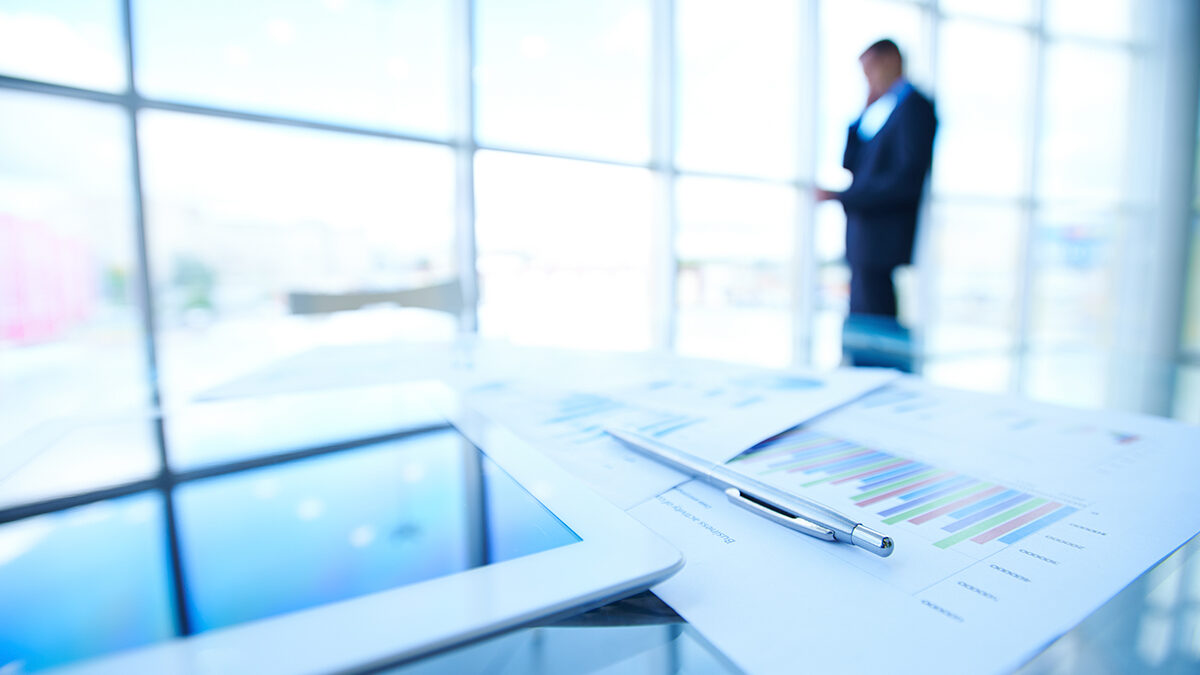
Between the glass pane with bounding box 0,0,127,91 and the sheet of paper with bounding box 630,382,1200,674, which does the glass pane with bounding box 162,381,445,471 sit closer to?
the sheet of paper with bounding box 630,382,1200,674

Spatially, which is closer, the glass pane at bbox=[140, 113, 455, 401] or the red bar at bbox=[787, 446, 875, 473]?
the red bar at bbox=[787, 446, 875, 473]

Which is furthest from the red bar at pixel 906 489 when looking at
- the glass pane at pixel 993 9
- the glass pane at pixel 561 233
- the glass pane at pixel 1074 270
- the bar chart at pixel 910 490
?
the glass pane at pixel 1074 270

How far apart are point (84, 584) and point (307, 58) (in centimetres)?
272

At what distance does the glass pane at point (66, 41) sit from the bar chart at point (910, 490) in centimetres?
245

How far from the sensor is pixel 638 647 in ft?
0.51

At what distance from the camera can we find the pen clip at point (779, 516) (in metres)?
0.20

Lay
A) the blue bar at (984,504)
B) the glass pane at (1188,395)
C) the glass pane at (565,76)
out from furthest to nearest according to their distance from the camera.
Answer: the glass pane at (565,76) < the glass pane at (1188,395) < the blue bar at (984,504)

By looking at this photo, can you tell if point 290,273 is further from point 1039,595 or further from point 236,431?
point 1039,595

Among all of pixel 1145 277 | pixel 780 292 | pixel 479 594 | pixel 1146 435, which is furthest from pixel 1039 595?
pixel 1145 277

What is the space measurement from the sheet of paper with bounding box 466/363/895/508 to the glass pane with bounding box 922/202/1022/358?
3.90 m

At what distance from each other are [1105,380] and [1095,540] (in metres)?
0.62

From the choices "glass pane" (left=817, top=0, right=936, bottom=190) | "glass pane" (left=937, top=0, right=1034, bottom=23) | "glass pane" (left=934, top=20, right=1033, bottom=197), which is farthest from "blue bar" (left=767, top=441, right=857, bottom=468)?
"glass pane" (left=937, top=0, right=1034, bottom=23)

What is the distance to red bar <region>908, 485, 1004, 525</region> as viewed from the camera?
23 centimetres

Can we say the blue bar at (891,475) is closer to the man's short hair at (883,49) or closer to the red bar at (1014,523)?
the red bar at (1014,523)
